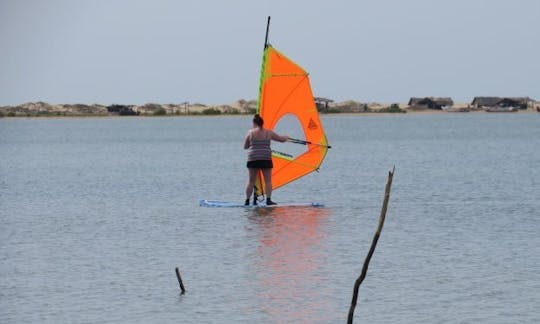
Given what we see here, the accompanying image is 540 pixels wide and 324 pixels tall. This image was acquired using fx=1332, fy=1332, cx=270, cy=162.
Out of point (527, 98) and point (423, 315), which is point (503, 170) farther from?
point (527, 98)

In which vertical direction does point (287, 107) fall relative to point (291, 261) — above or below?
above

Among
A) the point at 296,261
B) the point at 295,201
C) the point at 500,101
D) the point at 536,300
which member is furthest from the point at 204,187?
the point at 500,101

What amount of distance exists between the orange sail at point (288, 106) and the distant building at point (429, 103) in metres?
139

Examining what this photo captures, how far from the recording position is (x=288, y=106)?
1012 inches

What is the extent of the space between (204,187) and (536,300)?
2002cm

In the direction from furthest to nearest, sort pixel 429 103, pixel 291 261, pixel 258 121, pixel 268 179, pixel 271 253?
1. pixel 429 103
2. pixel 268 179
3. pixel 258 121
4. pixel 271 253
5. pixel 291 261

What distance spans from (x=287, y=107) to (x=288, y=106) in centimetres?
3

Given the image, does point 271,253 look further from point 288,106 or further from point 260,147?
point 288,106

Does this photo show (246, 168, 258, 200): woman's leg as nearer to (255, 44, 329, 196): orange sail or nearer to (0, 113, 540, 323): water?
(0, 113, 540, 323): water

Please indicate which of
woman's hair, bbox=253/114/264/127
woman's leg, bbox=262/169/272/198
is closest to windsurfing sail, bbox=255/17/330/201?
woman's leg, bbox=262/169/272/198

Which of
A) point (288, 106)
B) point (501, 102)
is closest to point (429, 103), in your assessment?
point (501, 102)

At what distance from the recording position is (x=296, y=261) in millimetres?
18281

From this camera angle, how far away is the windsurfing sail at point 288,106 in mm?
25516

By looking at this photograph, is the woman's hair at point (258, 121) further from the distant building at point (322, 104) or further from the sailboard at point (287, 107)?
the distant building at point (322, 104)
